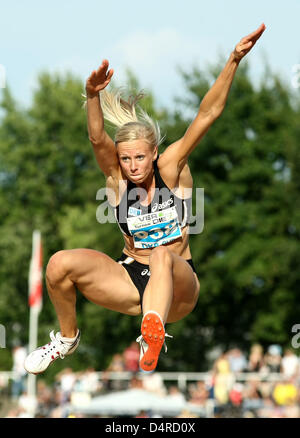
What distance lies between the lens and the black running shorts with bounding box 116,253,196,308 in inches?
233

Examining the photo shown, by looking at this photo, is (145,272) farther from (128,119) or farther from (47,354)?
(128,119)

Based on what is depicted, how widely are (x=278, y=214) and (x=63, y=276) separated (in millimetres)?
24233

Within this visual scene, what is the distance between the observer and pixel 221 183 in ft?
98.7

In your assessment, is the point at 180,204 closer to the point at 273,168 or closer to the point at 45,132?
the point at 273,168

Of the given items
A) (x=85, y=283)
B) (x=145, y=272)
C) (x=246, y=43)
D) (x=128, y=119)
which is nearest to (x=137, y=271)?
(x=145, y=272)

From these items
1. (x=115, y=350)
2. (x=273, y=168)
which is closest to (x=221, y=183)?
(x=273, y=168)

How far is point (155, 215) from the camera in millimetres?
5859

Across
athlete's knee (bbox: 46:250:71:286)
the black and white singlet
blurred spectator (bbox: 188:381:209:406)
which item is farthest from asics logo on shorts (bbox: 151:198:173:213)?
blurred spectator (bbox: 188:381:209:406)

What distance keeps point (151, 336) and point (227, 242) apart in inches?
985

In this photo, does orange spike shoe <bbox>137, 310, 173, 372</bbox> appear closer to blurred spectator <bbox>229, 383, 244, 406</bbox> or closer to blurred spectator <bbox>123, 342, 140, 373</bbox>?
blurred spectator <bbox>229, 383, 244, 406</bbox>

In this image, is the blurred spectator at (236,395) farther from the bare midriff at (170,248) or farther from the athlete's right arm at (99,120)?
the athlete's right arm at (99,120)

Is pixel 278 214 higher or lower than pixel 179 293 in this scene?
higher

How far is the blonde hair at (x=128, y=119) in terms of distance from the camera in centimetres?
579
